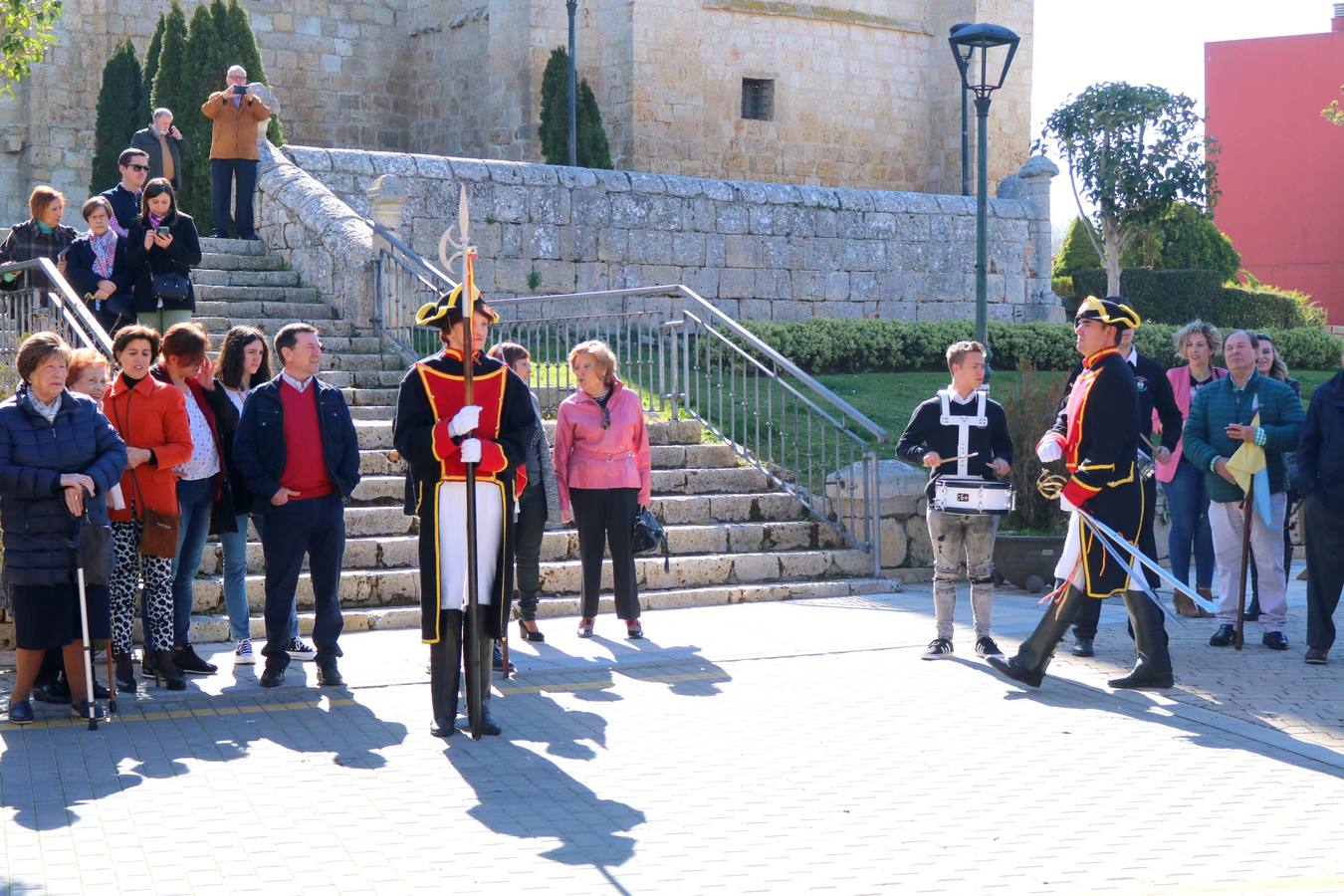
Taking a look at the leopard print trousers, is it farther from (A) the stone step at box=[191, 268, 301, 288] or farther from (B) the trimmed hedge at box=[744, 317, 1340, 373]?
(B) the trimmed hedge at box=[744, 317, 1340, 373]

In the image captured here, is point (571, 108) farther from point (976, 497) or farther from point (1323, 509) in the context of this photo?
point (1323, 509)

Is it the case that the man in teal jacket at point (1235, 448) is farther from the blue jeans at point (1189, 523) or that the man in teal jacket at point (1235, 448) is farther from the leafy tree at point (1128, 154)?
the leafy tree at point (1128, 154)

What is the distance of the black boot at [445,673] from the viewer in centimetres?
672

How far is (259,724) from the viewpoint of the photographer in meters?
6.95

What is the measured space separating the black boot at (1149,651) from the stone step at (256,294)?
8.21 meters

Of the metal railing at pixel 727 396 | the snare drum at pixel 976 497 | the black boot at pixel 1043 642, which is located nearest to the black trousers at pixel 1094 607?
the snare drum at pixel 976 497

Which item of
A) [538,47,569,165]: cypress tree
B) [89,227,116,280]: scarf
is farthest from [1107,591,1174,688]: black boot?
[538,47,569,165]: cypress tree

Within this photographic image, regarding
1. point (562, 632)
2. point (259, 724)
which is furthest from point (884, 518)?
point (259, 724)

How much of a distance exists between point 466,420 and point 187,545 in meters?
2.14

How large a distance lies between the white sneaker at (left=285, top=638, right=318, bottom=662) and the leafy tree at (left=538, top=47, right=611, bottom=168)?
14336 millimetres

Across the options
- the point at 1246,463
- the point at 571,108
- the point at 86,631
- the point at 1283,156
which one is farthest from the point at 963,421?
the point at 1283,156

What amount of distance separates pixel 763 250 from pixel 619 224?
215cm

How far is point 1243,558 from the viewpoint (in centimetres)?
902

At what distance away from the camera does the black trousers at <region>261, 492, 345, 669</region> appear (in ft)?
25.0
